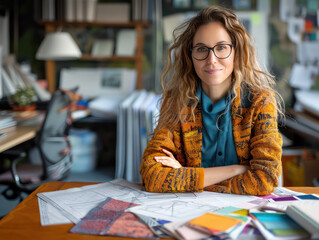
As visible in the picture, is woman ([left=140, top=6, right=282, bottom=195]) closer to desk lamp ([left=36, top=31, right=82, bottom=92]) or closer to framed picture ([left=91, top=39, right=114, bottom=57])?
desk lamp ([left=36, top=31, right=82, bottom=92])

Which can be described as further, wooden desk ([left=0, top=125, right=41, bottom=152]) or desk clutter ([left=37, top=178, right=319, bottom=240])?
wooden desk ([left=0, top=125, right=41, bottom=152])

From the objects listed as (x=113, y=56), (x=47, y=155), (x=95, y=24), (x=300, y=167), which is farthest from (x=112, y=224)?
(x=95, y=24)

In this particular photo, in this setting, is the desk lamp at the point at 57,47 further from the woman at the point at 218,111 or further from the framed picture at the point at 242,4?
the woman at the point at 218,111

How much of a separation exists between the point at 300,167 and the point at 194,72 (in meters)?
1.93

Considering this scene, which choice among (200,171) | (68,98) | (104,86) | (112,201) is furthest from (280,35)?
(112,201)

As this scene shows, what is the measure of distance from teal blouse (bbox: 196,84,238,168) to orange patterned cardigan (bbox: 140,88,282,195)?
26 millimetres

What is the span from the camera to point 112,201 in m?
1.02

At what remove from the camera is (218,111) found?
1.42 meters

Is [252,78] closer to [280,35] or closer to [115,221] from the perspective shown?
[115,221]

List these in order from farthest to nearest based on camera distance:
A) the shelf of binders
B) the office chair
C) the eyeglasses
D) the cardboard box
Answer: the shelf of binders → the cardboard box → the office chair → the eyeglasses

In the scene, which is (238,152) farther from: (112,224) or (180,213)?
(112,224)

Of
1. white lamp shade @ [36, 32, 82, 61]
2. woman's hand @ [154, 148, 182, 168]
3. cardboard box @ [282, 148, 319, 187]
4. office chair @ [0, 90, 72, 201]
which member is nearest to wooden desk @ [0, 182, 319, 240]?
woman's hand @ [154, 148, 182, 168]

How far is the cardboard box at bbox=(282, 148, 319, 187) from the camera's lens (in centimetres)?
302

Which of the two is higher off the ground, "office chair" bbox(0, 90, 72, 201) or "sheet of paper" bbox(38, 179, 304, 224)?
"sheet of paper" bbox(38, 179, 304, 224)
